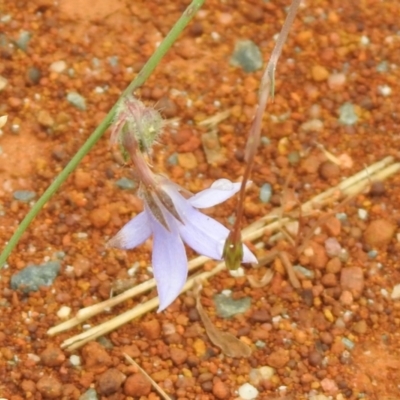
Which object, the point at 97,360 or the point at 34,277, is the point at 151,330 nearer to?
the point at 97,360

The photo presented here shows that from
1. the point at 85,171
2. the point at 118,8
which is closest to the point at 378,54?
the point at 118,8

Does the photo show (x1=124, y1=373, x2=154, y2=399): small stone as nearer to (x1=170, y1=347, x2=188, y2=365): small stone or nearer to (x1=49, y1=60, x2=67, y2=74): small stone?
(x1=170, y1=347, x2=188, y2=365): small stone

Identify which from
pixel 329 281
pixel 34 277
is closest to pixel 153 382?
pixel 34 277

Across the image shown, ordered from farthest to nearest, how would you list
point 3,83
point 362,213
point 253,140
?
point 3,83 < point 362,213 < point 253,140

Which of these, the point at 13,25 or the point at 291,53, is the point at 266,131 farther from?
the point at 13,25

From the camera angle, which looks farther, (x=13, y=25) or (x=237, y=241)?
(x=13, y=25)

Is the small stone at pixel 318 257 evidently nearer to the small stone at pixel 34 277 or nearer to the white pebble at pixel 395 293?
the white pebble at pixel 395 293
